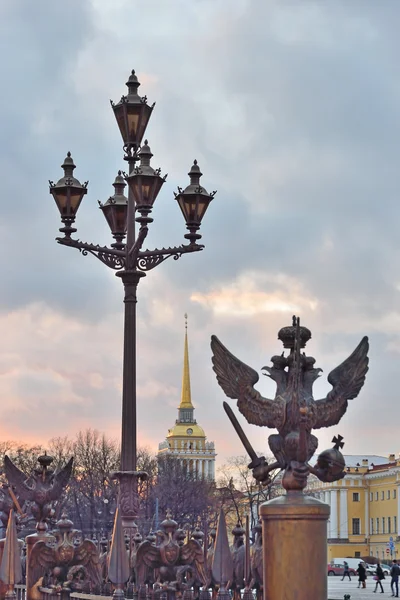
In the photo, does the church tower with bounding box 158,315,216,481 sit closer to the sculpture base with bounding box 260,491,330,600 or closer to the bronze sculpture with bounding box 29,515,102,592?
the bronze sculpture with bounding box 29,515,102,592

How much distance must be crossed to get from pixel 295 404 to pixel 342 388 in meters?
0.44

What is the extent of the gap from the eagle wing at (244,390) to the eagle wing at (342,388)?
173 mm

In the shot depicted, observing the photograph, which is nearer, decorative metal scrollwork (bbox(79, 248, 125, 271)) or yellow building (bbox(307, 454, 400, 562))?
decorative metal scrollwork (bbox(79, 248, 125, 271))

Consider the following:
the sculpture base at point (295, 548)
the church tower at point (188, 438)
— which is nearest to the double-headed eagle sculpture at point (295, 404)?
the sculpture base at point (295, 548)

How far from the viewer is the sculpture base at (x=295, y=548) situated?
5.19m

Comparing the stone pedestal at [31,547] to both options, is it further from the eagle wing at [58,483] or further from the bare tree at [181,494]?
the bare tree at [181,494]

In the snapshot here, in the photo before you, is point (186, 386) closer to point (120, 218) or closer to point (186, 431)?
point (186, 431)

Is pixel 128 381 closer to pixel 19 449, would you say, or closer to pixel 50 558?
pixel 50 558

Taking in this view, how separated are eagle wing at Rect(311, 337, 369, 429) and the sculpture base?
1.37 feet

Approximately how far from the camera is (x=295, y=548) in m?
5.24

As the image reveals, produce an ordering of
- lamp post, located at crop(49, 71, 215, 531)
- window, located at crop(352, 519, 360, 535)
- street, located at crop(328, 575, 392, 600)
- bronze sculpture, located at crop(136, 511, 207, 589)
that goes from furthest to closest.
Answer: window, located at crop(352, 519, 360, 535) < street, located at crop(328, 575, 392, 600) < lamp post, located at crop(49, 71, 215, 531) < bronze sculpture, located at crop(136, 511, 207, 589)

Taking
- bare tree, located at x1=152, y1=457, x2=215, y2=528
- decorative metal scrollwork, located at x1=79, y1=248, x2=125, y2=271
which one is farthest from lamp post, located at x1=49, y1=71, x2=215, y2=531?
bare tree, located at x1=152, y1=457, x2=215, y2=528

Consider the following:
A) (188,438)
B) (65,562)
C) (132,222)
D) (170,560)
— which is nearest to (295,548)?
(170,560)

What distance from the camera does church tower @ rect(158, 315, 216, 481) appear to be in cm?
15525
